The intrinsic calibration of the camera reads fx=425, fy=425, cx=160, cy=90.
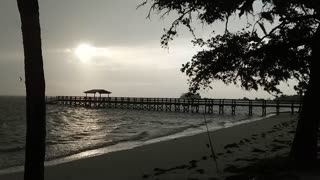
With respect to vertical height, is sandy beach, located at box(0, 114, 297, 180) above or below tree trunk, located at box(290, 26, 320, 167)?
below

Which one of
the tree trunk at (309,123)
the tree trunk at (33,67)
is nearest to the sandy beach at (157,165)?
the tree trunk at (309,123)

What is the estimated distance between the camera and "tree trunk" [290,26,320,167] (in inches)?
375

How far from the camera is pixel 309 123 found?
9.71 metres

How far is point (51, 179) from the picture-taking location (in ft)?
38.8

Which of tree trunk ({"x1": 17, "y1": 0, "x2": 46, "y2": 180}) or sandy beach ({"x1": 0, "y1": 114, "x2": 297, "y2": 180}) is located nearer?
tree trunk ({"x1": 17, "y1": 0, "x2": 46, "y2": 180})

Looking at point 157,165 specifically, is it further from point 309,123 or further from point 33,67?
point 33,67

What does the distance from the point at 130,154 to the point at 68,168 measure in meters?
3.75

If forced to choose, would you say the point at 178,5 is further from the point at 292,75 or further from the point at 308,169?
the point at 308,169

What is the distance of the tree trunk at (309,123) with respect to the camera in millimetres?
9523

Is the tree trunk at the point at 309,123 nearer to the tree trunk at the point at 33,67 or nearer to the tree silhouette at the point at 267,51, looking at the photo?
the tree silhouette at the point at 267,51

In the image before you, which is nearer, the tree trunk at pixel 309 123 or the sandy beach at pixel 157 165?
the tree trunk at pixel 309 123

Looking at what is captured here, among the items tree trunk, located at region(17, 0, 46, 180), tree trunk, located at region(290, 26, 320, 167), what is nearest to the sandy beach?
tree trunk, located at region(290, 26, 320, 167)

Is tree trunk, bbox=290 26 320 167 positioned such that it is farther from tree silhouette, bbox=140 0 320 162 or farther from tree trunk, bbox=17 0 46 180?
tree trunk, bbox=17 0 46 180

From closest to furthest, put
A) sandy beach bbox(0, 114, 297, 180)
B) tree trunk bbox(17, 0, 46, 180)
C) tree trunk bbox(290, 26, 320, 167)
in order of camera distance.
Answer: tree trunk bbox(17, 0, 46, 180)
tree trunk bbox(290, 26, 320, 167)
sandy beach bbox(0, 114, 297, 180)
